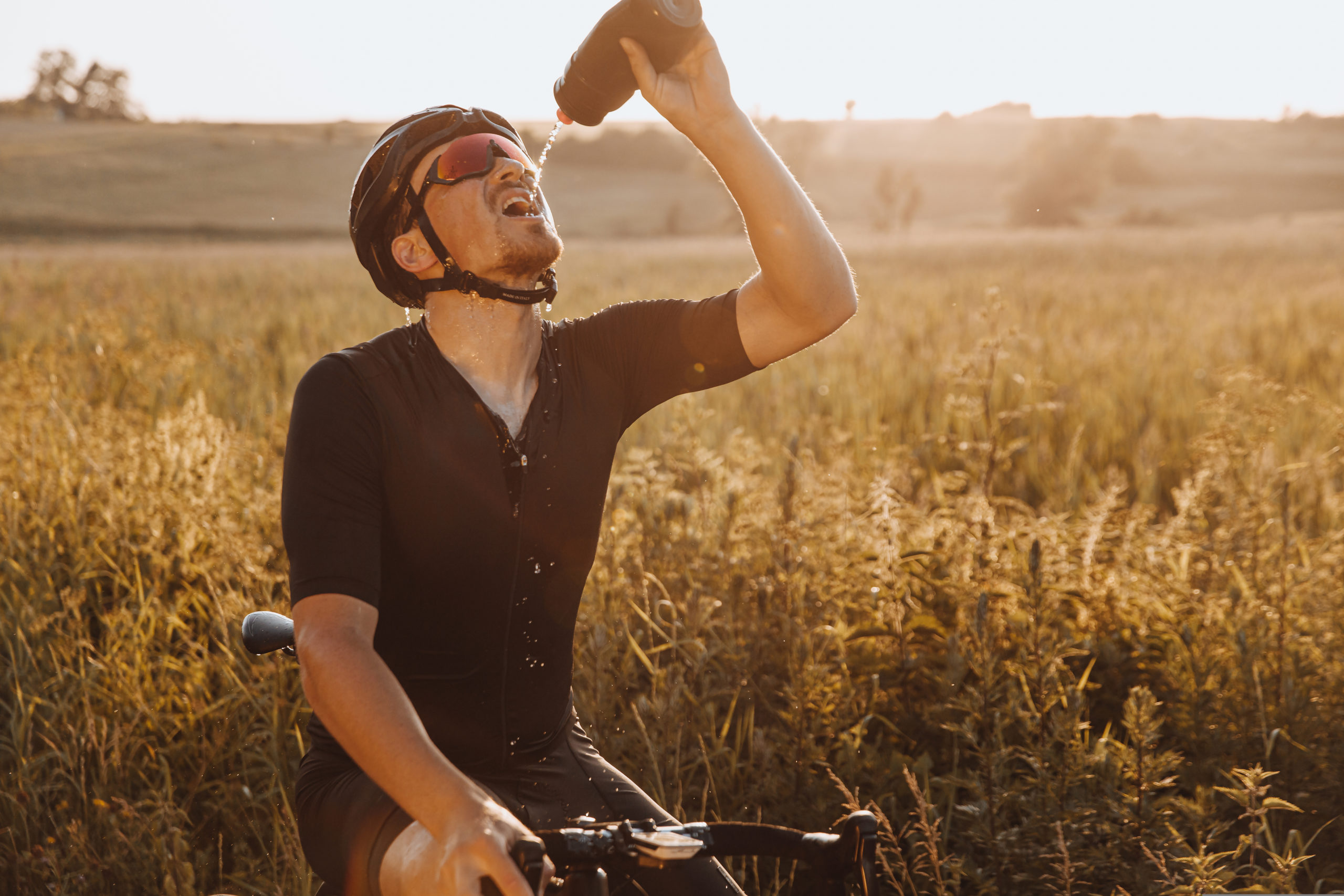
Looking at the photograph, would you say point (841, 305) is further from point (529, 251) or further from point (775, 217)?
point (529, 251)

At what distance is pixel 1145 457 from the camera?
20.4 feet

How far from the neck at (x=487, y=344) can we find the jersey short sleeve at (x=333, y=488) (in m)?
0.28

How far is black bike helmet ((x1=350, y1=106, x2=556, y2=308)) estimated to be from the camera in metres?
2.34

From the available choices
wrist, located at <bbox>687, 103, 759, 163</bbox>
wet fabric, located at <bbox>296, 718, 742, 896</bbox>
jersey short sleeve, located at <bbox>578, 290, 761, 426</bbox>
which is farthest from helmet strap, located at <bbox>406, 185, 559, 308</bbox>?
wet fabric, located at <bbox>296, 718, 742, 896</bbox>

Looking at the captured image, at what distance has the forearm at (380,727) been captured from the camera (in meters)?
1.56

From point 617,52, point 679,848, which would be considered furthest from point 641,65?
point 679,848

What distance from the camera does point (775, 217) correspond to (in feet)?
7.29

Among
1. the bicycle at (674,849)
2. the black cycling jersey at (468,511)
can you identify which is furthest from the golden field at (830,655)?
the bicycle at (674,849)

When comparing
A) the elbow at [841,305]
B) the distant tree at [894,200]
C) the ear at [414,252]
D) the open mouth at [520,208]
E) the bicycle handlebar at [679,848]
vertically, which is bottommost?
the bicycle handlebar at [679,848]

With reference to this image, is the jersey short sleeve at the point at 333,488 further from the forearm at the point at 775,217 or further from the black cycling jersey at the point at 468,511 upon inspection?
the forearm at the point at 775,217

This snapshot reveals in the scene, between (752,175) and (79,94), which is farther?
(79,94)

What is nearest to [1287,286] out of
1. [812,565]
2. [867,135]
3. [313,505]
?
[812,565]

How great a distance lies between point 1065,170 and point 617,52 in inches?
3546

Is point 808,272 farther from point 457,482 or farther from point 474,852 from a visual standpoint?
point 474,852
